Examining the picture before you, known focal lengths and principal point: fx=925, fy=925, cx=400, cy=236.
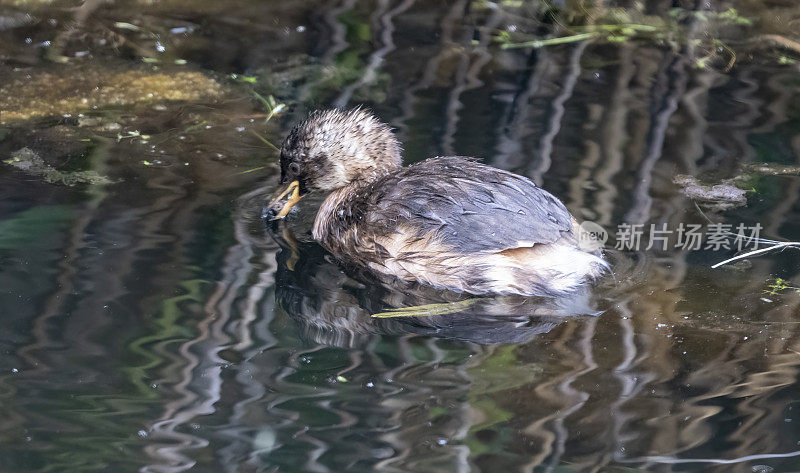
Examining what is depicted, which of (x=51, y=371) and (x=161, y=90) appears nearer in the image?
(x=51, y=371)

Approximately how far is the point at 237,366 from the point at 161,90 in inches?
123

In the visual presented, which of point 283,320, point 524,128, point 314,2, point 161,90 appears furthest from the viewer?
point 314,2

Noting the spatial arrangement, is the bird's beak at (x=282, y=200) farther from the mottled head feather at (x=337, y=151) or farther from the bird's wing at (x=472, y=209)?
the bird's wing at (x=472, y=209)

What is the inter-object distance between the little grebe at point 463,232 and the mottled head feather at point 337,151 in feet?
0.83

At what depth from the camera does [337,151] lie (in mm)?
5098

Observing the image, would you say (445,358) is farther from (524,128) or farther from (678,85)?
(678,85)

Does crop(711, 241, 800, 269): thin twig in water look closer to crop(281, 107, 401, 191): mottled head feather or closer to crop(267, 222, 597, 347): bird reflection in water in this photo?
crop(267, 222, 597, 347): bird reflection in water

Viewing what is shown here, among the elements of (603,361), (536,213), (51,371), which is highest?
(536,213)

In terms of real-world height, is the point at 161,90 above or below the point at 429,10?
below

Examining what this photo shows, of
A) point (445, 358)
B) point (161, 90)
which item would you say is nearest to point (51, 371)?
point (445, 358)

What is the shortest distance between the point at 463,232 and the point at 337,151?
1.13 meters

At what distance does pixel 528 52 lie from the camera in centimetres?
700

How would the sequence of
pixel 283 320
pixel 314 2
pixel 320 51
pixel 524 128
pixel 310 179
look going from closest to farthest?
pixel 283 320
pixel 310 179
pixel 524 128
pixel 320 51
pixel 314 2

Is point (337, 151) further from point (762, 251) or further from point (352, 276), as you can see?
point (762, 251)
